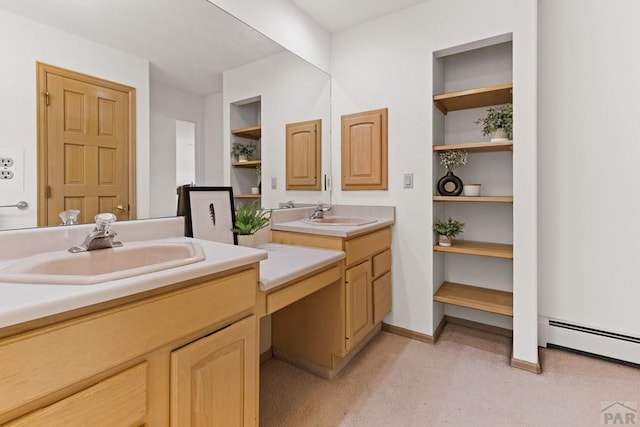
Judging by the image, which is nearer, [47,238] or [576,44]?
[47,238]

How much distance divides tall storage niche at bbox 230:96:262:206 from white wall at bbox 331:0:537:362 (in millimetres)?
803

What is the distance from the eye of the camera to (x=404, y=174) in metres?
2.35

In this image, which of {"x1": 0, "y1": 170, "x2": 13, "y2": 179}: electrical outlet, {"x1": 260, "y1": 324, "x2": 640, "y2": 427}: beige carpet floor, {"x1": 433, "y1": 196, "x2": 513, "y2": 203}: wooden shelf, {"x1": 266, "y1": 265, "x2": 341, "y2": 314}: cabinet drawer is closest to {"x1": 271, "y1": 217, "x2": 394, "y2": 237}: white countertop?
{"x1": 266, "y1": 265, "x2": 341, "y2": 314}: cabinet drawer

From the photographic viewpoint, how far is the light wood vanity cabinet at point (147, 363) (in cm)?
64

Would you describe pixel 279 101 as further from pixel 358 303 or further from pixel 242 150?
pixel 358 303

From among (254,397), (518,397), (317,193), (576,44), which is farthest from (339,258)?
(576,44)

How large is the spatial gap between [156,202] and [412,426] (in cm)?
158

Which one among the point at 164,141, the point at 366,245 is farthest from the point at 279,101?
the point at 366,245

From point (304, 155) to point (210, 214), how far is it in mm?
984

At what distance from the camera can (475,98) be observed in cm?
215

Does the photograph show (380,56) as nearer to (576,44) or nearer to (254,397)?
(576,44)

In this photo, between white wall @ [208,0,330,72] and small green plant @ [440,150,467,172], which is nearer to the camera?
white wall @ [208,0,330,72]

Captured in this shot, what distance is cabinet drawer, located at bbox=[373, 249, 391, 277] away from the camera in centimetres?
217

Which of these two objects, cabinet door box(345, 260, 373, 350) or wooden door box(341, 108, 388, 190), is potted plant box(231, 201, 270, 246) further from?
wooden door box(341, 108, 388, 190)
